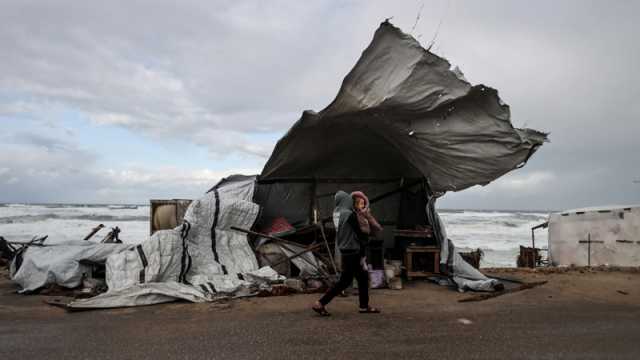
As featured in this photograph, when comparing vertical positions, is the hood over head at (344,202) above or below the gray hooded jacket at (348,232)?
above

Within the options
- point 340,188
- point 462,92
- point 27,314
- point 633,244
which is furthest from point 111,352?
point 633,244

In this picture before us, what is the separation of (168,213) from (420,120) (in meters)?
4.99

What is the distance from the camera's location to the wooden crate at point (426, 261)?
29.2 ft

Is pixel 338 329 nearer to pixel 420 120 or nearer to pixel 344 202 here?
pixel 344 202

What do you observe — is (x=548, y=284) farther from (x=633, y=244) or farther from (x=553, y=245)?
(x=553, y=245)

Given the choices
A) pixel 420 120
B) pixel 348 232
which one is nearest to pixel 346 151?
pixel 420 120

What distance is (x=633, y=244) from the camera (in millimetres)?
13516

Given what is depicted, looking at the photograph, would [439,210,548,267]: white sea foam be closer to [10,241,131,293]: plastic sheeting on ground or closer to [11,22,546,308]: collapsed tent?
[11,22,546,308]: collapsed tent

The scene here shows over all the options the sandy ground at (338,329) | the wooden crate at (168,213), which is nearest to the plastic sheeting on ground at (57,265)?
the sandy ground at (338,329)

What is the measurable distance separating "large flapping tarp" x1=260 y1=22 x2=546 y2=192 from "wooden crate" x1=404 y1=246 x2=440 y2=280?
3.88 feet

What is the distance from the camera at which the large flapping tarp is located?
7.35 m

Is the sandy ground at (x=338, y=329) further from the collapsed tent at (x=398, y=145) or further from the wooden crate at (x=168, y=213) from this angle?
the wooden crate at (x=168, y=213)

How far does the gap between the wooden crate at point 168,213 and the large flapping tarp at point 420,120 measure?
173 centimetres

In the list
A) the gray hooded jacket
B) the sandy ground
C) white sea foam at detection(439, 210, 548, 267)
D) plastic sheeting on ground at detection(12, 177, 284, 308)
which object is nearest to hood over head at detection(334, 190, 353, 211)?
the gray hooded jacket
